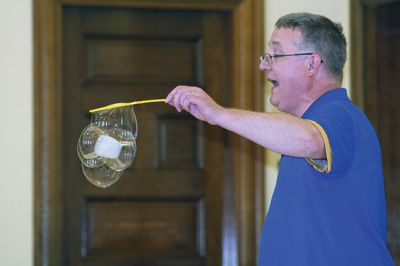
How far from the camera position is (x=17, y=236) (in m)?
3.27

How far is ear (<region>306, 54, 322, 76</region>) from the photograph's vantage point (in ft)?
7.12

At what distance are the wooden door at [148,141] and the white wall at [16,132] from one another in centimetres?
19

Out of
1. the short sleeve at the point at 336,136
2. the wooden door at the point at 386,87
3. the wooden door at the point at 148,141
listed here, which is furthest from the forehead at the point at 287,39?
the wooden door at the point at 386,87

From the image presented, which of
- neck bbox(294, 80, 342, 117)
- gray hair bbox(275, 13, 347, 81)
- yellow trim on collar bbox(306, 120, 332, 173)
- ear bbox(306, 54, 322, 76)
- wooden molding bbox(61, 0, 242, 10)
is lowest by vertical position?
yellow trim on collar bbox(306, 120, 332, 173)

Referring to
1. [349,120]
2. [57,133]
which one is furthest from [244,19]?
[349,120]

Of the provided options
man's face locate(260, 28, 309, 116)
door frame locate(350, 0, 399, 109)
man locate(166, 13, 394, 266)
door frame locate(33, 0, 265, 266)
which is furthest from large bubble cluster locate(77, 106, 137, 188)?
door frame locate(350, 0, 399, 109)

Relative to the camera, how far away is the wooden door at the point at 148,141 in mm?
3462

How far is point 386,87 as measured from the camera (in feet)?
11.7

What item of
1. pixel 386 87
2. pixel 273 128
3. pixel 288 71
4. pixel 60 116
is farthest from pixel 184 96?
pixel 386 87

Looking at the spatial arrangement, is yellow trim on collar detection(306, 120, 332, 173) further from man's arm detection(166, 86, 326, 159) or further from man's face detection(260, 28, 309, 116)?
man's face detection(260, 28, 309, 116)

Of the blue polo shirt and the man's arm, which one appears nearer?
the man's arm

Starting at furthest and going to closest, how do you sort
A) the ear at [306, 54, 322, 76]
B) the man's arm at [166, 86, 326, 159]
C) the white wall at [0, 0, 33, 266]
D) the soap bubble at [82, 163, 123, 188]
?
the white wall at [0, 0, 33, 266] < the soap bubble at [82, 163, 123, 188] < the ear at [306, 54, 322, 76] < the man's arm at [166, 86, 326, 159]

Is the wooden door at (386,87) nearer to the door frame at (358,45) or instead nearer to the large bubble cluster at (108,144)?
the door frame at (358,45)

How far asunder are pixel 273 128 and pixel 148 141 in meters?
1.80
